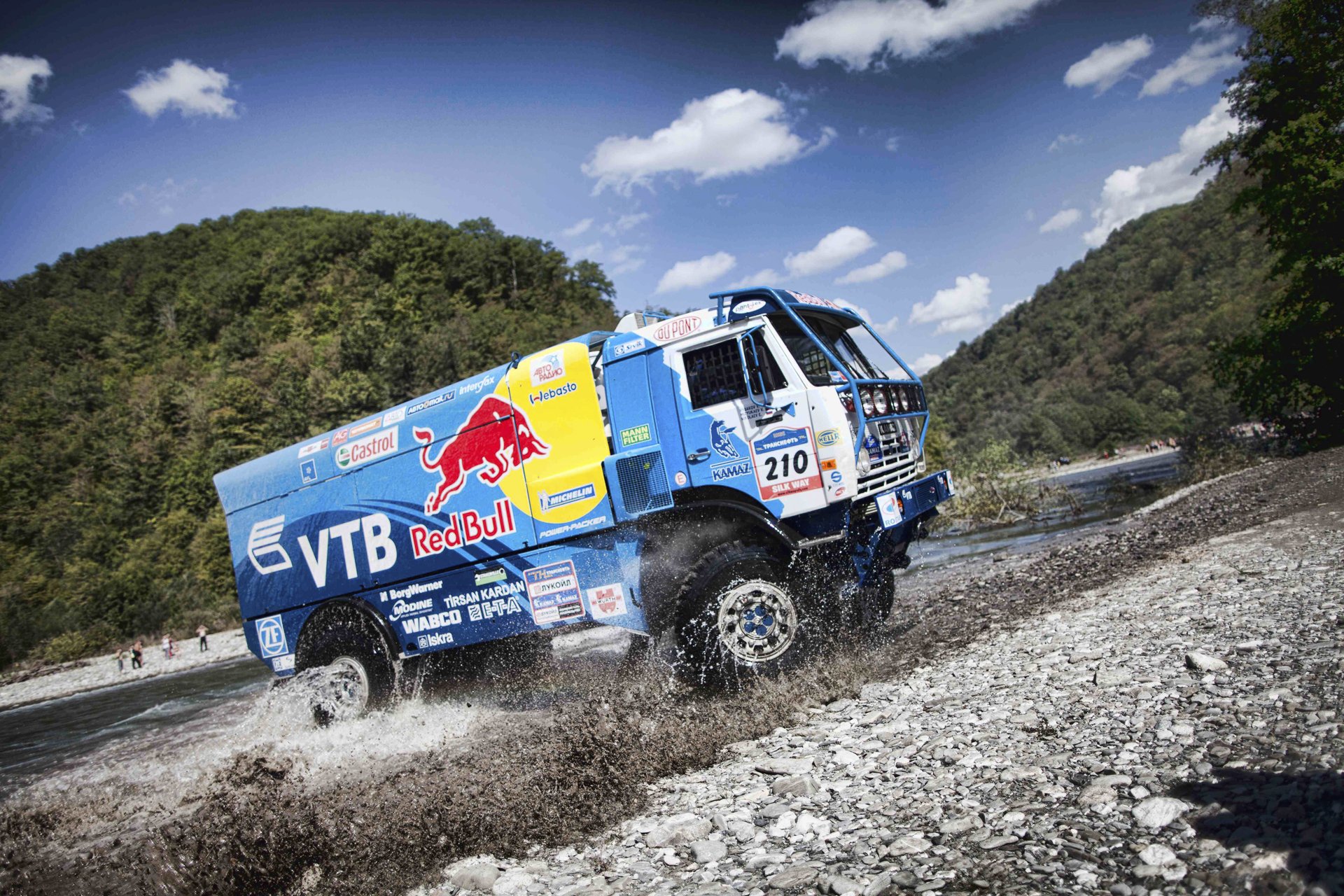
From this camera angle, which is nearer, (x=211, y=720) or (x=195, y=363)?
(x=211, y=720)

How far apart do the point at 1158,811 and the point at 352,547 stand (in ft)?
28.8

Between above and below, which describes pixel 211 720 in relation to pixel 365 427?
below

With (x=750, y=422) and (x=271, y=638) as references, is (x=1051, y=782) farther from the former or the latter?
(x=271, y=638)

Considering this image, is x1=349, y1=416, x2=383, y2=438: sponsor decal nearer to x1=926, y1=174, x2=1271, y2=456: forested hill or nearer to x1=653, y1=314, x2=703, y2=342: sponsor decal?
x1=653, y1=314, x2=703, y2=342: sponsor decal

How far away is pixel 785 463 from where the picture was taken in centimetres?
668

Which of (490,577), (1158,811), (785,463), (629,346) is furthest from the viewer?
(490,577)

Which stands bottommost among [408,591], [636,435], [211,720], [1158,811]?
[211,720]

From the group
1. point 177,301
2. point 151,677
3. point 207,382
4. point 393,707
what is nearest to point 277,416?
point 207,382

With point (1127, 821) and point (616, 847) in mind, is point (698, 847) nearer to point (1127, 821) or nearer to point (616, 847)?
point (616, 847)

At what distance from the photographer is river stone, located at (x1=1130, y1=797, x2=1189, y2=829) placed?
9.30 ft

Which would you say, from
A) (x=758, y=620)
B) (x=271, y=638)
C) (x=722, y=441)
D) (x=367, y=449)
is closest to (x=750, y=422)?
(x=722, y=441)

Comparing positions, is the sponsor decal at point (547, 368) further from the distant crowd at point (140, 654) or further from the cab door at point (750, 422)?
the distant crowd at point (140, 654)

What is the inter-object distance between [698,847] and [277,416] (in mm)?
76646

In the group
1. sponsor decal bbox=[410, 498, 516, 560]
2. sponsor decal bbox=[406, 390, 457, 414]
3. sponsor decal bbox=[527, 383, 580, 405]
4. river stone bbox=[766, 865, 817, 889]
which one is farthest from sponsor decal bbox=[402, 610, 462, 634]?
river stone bbox=[766, 865, 817, 889]
